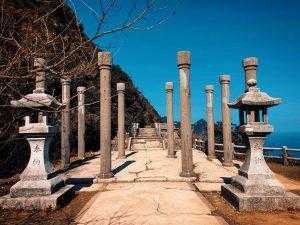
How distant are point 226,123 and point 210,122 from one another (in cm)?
273

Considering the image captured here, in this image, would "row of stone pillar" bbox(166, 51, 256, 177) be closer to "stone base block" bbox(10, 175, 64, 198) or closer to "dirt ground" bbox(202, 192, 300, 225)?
"dirt ground" bbox(202, 192, 300, 225)

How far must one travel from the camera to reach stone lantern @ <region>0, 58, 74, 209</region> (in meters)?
7.13

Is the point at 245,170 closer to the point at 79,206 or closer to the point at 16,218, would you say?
the point at 79,206

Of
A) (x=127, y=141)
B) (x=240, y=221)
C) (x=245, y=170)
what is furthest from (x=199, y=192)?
(x=127, y=141)

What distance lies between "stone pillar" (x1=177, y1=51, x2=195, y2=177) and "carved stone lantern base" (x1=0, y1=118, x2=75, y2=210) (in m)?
3.99

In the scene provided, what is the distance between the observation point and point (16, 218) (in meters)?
6.51

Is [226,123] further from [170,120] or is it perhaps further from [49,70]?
[49,70]

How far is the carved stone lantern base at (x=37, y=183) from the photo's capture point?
7.13 m

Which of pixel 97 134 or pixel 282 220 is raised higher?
pixel 97 134

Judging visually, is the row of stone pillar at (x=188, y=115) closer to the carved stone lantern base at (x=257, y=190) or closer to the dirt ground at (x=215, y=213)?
the carved stone lantern base at (x=257, y=190)

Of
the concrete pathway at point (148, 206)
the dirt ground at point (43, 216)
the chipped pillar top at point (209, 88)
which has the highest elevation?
the chipped pillar top at point (209, 88)

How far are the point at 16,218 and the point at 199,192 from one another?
169 inches

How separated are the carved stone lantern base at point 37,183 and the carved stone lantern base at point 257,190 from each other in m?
3.88

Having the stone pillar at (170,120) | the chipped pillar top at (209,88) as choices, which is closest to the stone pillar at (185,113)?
the chipped pillar top at (209,88)
